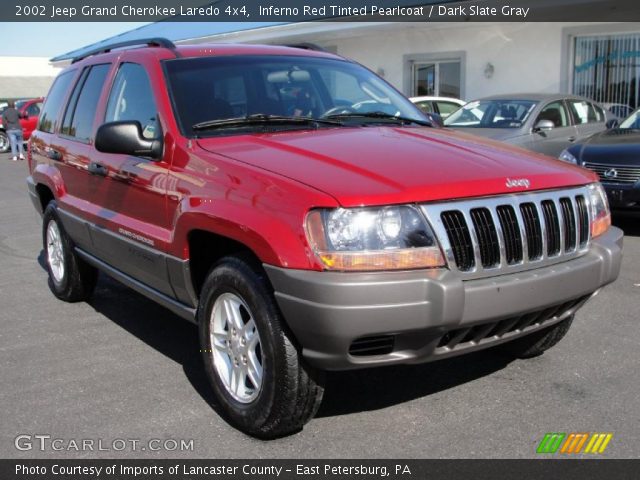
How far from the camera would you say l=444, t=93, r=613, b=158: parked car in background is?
34.2 feet

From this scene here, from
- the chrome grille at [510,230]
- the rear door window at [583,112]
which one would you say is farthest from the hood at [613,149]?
the chrome grille at [510,230]

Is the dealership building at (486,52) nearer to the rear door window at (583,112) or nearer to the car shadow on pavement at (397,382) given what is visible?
the rear door window at (583,112)

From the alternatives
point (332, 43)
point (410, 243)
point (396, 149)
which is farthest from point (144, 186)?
point (332, 43)

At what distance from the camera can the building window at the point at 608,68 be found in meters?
15.4

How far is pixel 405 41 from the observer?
1916 cm

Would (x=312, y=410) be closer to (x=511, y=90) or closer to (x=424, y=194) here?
(x=424, y=194)

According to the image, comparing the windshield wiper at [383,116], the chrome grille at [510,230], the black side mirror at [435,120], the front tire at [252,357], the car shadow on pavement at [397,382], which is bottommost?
the car shadow on pavement at [397,382]

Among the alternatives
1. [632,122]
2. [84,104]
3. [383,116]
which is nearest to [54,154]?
[84,104]

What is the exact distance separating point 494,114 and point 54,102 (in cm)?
708

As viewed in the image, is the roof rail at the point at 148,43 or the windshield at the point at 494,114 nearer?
the roof rail at the point at 148,43

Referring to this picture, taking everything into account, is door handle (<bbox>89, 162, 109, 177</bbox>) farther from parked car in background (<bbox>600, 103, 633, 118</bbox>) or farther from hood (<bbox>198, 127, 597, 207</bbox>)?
parked car in background (<bbox>600, 103, 633, 118</bbox>)

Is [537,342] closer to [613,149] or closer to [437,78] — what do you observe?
[613,149]
